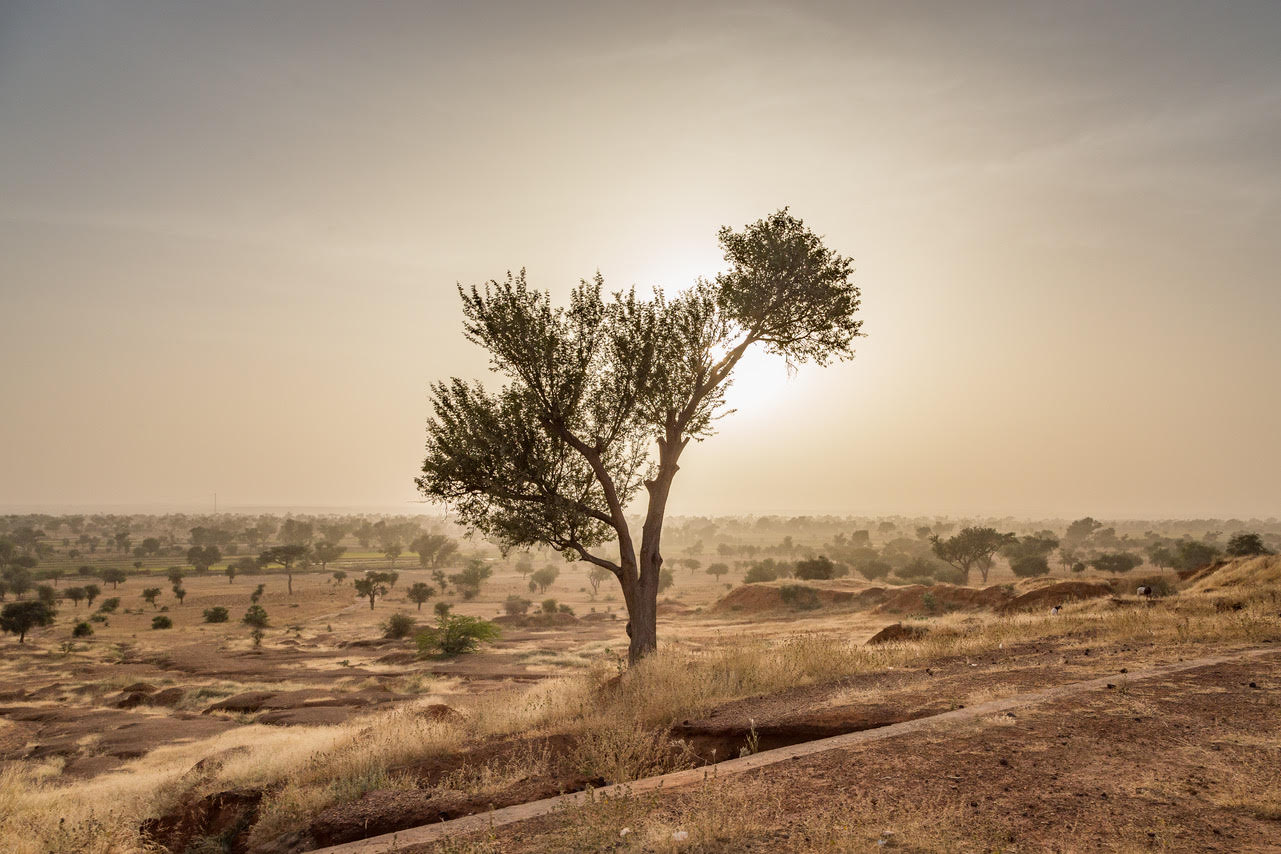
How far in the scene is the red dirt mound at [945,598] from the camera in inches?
1699

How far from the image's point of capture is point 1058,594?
3488cm

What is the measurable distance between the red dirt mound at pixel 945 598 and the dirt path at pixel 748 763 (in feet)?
112

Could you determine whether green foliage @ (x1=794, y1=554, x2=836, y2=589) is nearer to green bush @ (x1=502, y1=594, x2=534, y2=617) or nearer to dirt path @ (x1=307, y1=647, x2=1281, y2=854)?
green bush @ (x1=502, y1=594, x2=534, y2=617)

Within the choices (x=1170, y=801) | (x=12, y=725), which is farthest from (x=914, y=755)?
(x=12, y=725)

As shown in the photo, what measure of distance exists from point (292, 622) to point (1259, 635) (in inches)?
3058

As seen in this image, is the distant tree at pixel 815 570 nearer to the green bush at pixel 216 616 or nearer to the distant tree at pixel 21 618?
the green bush at pixel 216 616

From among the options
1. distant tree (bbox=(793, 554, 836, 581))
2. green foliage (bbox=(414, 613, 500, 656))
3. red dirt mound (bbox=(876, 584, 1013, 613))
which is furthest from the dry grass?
distant tree (bbox=(793, 554, 836, 581))

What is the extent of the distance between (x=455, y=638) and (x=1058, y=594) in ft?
118

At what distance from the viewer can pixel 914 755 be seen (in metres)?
7.74

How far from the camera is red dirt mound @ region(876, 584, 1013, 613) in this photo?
4316 cm

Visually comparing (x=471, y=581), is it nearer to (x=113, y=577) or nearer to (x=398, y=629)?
(x=398, y=629)

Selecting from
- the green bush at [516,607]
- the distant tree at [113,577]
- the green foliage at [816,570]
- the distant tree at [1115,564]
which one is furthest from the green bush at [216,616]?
the distant tree at [1115,564]

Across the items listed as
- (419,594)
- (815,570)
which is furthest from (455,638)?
(419,594)

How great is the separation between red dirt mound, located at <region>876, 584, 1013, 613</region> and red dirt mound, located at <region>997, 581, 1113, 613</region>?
17.7 ft
